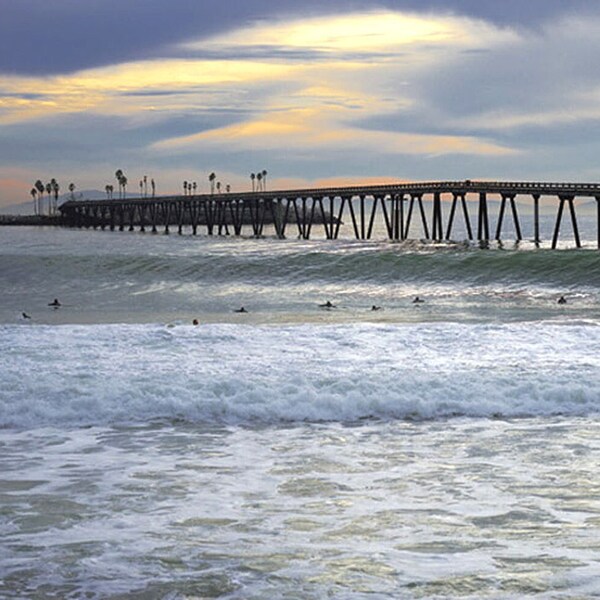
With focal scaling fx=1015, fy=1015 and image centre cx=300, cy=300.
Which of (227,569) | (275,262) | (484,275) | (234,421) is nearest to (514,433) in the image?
(234,421)

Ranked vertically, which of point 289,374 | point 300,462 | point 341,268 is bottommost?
point 341,268

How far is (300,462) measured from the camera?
9672 millimetres

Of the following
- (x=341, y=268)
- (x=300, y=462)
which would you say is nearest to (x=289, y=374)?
(x=300, y=462)

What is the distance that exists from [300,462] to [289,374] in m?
3.85

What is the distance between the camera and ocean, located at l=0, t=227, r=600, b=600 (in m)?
6.82

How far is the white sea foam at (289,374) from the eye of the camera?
39.7 feet

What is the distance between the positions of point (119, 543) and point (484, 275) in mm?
38521

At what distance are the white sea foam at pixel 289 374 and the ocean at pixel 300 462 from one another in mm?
40

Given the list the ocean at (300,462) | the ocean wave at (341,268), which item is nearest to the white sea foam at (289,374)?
the ocean at (300,462)

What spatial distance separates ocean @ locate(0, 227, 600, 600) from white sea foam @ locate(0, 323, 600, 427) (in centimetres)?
4

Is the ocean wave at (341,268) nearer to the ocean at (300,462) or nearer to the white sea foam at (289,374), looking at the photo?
the white sea foam at (289,374)

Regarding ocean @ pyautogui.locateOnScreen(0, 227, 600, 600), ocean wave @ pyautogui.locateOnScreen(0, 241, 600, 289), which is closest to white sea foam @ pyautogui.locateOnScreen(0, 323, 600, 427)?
ocean @ pyautogui.locateOnScreen(0, 227, 600, 600)

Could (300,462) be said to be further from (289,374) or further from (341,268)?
(341,268)

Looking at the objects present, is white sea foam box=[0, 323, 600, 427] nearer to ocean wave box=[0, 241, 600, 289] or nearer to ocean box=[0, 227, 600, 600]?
ocean box=[0, 227, 600, 600]
